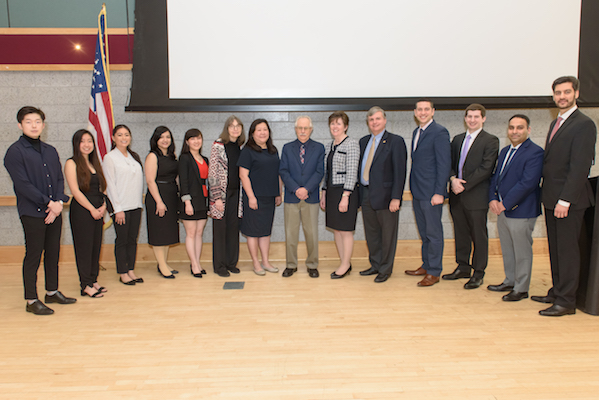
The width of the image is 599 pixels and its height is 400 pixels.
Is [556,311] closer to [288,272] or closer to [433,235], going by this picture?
[433,235]

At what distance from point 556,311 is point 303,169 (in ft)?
7.62

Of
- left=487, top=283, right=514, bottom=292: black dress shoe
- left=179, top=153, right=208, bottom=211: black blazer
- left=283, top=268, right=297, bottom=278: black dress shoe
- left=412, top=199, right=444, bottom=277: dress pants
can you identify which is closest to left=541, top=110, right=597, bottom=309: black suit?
left=487, top=283, right=514, bottom=292: black dress shoe

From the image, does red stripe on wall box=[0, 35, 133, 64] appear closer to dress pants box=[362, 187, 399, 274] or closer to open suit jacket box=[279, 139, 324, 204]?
open suit jacket box=[279, 139, 324, 204]

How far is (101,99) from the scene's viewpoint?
3863mm

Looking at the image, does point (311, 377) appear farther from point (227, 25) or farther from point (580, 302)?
point (227, 25)

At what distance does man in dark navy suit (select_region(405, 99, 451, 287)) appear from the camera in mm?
3287

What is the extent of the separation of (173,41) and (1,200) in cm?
273

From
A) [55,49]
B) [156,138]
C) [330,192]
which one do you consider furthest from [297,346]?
[55,49]

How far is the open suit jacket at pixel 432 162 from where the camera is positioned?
3.28 metres

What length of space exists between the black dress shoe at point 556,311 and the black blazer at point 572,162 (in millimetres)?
743

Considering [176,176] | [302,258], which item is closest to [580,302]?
[302,258]

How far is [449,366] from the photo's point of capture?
200 centimetres

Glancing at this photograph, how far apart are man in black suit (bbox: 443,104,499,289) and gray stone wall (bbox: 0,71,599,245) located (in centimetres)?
107

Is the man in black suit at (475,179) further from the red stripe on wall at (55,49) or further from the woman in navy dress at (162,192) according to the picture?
the red stripe on wall at (55,49)
